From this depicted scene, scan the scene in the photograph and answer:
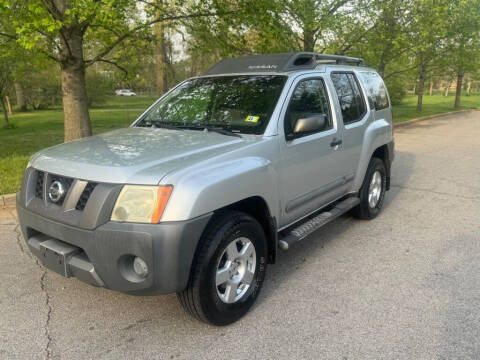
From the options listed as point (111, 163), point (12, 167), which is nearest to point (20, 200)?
point (111, 163)

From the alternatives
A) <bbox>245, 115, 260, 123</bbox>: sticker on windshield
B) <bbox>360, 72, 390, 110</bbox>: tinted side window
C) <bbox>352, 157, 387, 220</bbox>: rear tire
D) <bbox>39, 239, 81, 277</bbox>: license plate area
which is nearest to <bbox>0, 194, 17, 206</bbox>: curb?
<bbox>39, 239, 81, 277</bbox>: license plate area

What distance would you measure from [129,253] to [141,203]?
0.31 meters

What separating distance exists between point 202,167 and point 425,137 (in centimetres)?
1307

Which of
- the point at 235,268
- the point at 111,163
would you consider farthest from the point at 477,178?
the point at 111,163

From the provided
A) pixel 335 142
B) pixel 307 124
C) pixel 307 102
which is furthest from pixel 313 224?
pixel 307 102

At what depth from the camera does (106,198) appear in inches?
99.1

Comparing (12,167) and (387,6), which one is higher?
(387,6)

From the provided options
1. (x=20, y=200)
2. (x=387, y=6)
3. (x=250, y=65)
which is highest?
(x=387, y=6)

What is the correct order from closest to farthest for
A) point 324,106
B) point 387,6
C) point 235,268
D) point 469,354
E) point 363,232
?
point 469,354 < point 235,268 < point 324,106 < point 363,232 < point 387,6

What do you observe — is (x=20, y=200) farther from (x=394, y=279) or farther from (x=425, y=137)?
(x=425, y=137)

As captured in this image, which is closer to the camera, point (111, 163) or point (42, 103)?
point (111, 163)

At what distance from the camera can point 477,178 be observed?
25.3 feet

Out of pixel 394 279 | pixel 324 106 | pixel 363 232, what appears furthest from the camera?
pixel 363 232

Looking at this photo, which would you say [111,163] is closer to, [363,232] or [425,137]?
[363,232]
